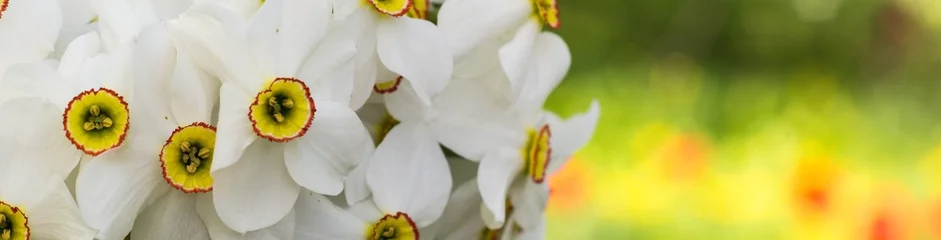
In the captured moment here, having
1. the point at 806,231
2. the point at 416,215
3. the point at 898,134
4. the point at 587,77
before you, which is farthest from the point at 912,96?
the point at 416,215

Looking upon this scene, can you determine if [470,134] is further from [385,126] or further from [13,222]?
[13,222]

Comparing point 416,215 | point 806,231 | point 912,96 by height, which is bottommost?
point 806,231

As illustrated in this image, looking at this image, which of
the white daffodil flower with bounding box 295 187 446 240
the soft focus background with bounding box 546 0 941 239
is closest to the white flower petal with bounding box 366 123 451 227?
the white daffodil flower with bounding box 295 187 446 240

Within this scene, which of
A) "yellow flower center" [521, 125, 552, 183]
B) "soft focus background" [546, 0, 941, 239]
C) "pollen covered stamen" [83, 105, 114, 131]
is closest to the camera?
"pollen covered stamen" [83, 105, 114, 131]

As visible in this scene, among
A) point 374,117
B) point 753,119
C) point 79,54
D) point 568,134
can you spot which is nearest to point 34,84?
point 79,54

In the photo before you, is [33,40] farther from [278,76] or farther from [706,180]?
[706,180]

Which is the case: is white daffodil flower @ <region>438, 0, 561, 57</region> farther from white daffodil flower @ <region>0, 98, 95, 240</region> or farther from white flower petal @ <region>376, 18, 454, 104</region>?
white daffodil flower @ <region>0, 98, 95, 240</region>
